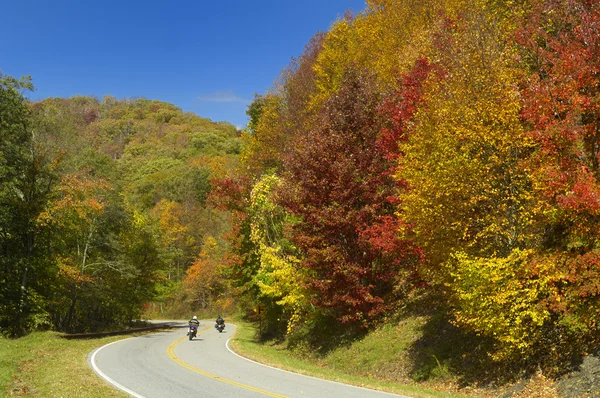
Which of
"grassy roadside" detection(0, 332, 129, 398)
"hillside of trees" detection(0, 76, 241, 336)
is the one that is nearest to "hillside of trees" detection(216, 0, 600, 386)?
"grassy roadside" detection(0, 332, 129, 398)

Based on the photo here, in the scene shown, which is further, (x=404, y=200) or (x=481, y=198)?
(x=404, y=200)

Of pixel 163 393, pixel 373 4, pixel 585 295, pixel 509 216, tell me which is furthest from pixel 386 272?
pixel 373 4

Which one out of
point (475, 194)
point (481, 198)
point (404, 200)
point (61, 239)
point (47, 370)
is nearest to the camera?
point (481, 198)

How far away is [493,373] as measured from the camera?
13016 millimetres

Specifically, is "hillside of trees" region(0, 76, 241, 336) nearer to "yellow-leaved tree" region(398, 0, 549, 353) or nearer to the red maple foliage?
the red maple foliage

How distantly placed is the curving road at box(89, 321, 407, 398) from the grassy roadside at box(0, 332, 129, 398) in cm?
55

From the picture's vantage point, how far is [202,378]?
43.3ft

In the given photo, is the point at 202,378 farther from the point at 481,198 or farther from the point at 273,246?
the point at 273,246

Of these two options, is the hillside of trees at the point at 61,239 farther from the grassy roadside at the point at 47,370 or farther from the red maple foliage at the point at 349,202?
the red maple foliage at the point at 349,202

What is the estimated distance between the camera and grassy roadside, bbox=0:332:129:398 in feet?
Answer: 36.9

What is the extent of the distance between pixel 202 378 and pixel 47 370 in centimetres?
574

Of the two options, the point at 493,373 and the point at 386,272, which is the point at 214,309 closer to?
the point at 386,272

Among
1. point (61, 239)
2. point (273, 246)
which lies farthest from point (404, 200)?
point (61, 239)

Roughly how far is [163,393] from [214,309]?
56835 millimetres
